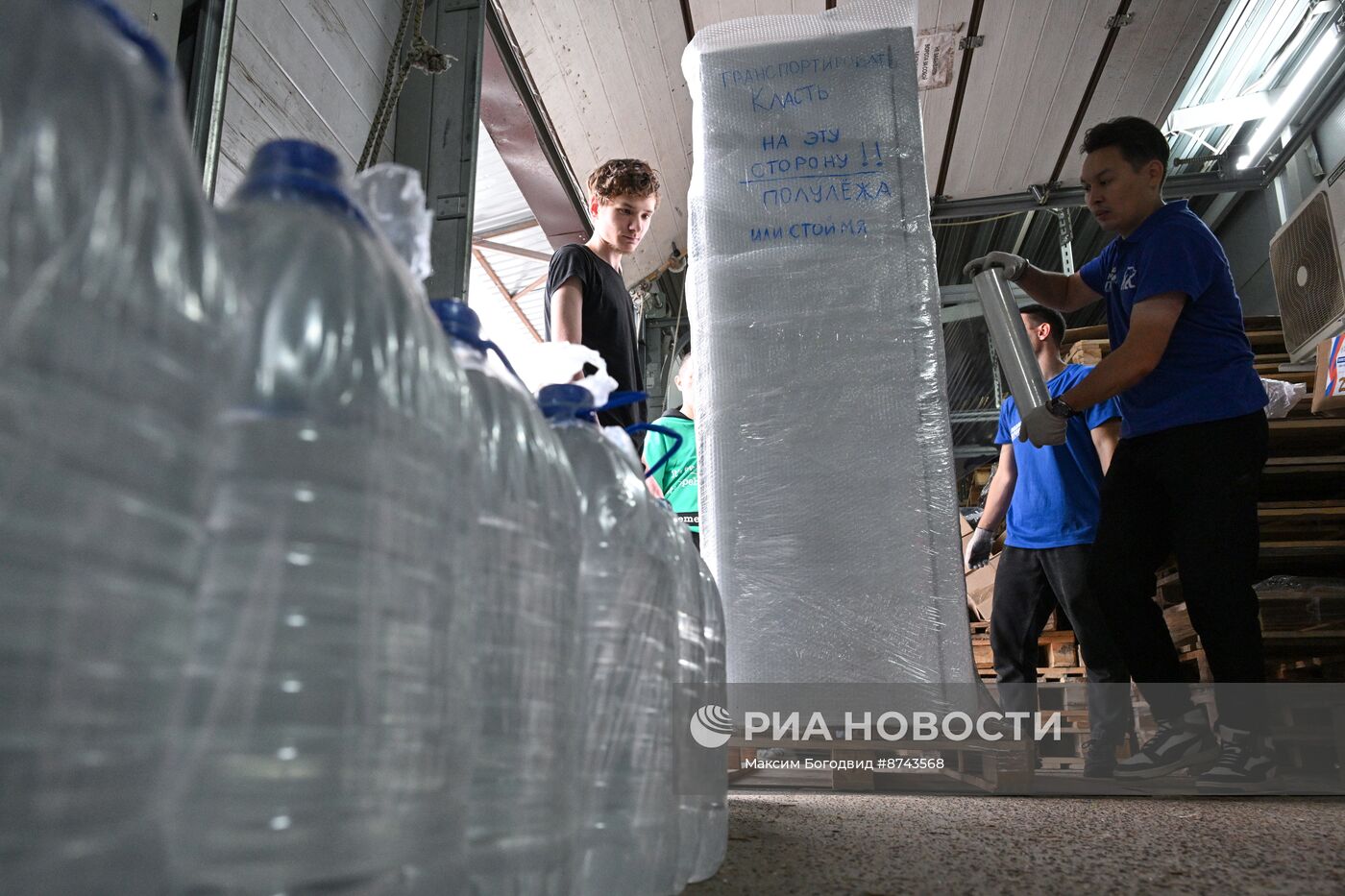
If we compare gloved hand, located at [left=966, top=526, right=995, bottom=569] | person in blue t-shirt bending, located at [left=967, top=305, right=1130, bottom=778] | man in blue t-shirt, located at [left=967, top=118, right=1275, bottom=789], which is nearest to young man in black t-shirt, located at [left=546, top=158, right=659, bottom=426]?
man in blue t-shirt, located at [left=967, top=118, right=1275, bottom=789]

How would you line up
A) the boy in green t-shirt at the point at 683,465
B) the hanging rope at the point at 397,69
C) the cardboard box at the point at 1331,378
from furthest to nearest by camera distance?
1. the boy in green t-shirt at the point at 683,465
2. the cardboard box at the point at 1331,378
3. the hanging rope at the point at 397,69

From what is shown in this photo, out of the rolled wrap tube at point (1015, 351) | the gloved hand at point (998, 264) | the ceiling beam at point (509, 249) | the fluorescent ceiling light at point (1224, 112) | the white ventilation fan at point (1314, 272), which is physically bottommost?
the rolled wrap tube at point (1015, 351)

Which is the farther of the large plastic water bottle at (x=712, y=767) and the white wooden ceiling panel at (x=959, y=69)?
the white wooden ceiling panel at (x=959, y=69)

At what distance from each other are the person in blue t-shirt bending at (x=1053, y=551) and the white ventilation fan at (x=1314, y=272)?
5.08ft

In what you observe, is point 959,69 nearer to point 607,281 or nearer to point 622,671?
point 607,281

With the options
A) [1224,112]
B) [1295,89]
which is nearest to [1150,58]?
[1224,112]

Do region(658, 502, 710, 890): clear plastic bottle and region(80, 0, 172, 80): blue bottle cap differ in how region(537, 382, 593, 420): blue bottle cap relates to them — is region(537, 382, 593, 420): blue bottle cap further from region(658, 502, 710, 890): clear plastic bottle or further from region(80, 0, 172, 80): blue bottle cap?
region(80, 0, 172, 80): blue bottle cap

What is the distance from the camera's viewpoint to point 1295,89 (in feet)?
18.1

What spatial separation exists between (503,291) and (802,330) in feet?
13.9

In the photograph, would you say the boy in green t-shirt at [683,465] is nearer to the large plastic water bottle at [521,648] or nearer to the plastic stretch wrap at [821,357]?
the plastic stretch wrap at [821,357]

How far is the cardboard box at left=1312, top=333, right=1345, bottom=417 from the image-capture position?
11.2ft

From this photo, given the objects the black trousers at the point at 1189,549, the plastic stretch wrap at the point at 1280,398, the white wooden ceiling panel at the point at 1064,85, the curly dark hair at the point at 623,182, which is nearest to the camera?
the black trousers at the point at 1189,549

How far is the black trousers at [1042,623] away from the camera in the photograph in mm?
2865

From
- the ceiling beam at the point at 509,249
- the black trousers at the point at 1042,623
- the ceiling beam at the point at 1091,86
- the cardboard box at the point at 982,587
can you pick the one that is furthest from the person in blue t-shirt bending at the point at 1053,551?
the ceiling beam at the point at 509,249
